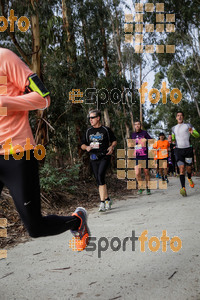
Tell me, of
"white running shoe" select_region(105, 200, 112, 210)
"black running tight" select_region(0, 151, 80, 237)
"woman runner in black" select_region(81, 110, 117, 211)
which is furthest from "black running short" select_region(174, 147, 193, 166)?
"black running tight" select_region(0, 151, 80, 237)

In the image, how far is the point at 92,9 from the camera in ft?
40.8

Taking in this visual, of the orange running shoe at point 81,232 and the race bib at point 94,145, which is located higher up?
the race bib at point 94,145

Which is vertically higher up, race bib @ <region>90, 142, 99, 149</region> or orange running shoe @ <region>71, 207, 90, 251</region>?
race bib @ <region>90, 142, 99, 149</region>

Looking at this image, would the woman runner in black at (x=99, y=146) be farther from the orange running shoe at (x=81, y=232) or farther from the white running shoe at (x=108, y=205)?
the orange running shoe at (x=81, y=232)

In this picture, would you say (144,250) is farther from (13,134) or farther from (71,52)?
(71,52)

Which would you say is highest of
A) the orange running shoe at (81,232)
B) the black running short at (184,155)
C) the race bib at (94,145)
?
the race bib at (94,145)

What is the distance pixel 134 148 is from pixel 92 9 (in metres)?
6.54

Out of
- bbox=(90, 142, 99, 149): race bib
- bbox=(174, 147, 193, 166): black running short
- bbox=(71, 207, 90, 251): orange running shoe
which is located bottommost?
bbox=(71, 207, 90, 251): orange running shoe

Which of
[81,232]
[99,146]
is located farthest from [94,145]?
[81,232]

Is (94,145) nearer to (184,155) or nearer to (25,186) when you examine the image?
(184,155)

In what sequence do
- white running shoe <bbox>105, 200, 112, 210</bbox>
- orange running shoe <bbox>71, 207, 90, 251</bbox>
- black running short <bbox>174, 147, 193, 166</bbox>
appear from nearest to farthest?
1. orange running shoe <bbox>71, 207, 90, 251</bbox>
2. white running shoe <bbox>105, 200, 112, 210</bbox>
3. black running short <bbox>174, 147, 193, 166</bbox>

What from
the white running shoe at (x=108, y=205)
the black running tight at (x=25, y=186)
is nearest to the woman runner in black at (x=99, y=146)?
the white running shoe at (x=108, y=205)

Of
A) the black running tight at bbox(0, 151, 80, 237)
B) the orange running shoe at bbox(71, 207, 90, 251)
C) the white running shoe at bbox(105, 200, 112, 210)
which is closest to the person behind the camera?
the black running tight at bbox(0, 151, 80, 237)

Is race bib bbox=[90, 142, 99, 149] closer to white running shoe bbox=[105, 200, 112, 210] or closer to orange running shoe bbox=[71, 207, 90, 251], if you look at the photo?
white running shoe bbox=[105, 200, 112, 210]
